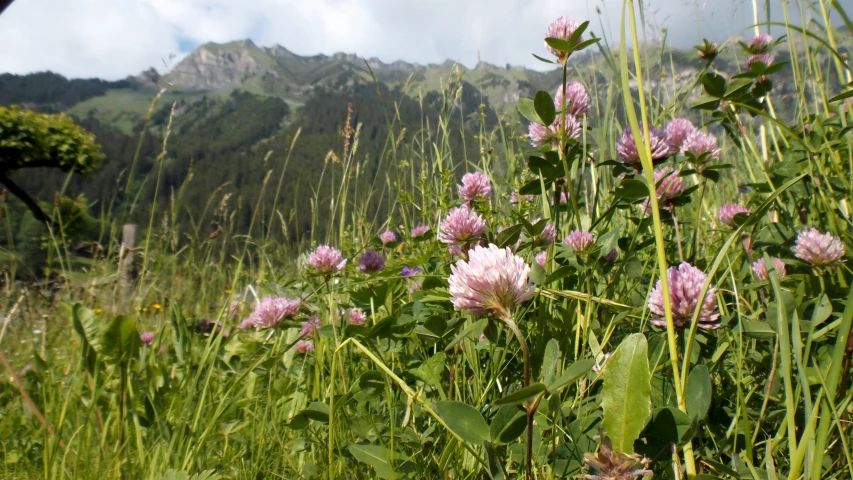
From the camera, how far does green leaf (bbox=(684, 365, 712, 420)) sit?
574 millimetres

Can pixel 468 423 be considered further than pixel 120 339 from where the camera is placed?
No

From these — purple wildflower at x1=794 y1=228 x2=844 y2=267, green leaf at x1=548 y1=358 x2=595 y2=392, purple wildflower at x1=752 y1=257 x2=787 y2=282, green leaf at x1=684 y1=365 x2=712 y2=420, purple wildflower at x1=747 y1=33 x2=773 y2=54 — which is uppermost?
purple wildflower at x1=747 y1=33 x2=773 y2=54

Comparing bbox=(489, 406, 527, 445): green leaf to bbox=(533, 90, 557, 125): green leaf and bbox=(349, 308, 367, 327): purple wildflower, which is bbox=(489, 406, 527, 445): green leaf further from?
bbox=(349, 308, 367, 327): purple wildflower

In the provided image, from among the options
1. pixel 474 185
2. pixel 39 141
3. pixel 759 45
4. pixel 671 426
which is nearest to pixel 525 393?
pixel 671 426

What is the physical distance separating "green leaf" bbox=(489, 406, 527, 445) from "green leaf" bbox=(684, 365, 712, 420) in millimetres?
177

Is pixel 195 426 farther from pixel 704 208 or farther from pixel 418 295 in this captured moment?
pixel 704 208

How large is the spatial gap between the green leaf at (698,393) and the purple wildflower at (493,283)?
8.1 inches

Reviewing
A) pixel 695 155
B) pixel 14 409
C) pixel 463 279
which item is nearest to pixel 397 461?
pixel 463 279

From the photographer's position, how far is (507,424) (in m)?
0.61

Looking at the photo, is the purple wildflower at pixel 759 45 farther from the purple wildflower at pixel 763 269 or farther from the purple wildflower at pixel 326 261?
the purple wildflower at pixel 326 261

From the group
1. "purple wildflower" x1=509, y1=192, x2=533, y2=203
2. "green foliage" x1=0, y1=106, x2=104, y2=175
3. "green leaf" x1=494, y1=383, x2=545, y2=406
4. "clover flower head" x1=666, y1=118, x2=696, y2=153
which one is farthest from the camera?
"green foliage" x1=0, y1=106, x2=104, y2=175

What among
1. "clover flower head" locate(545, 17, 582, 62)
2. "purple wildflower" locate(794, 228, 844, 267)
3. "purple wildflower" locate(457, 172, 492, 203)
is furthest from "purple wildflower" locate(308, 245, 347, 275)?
"purple wildflower" locate(794, 228, 844, 267)

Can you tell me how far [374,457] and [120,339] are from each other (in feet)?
1.98

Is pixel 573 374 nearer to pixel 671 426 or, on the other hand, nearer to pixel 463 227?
pixel 671 426
